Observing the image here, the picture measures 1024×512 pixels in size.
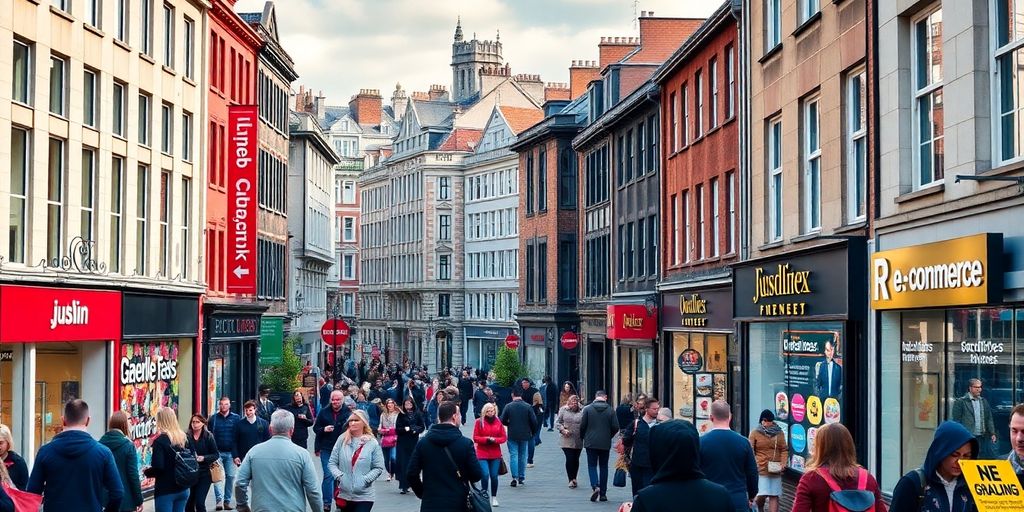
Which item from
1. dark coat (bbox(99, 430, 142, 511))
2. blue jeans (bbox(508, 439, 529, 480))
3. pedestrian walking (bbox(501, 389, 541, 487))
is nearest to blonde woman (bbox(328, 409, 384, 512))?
dark coat (bbox(99, 430, 142, 511))

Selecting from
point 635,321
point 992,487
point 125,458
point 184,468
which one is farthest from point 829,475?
point 635,321

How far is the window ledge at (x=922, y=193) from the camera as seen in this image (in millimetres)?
16031

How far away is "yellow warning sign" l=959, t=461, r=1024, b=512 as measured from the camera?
24.6 feet

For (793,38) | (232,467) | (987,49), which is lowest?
(232,467)

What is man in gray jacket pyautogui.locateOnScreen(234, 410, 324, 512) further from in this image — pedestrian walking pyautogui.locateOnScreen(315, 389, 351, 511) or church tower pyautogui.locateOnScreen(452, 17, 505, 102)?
church tower pyautogui.locateOnScreen(452, 17, 505, 102)

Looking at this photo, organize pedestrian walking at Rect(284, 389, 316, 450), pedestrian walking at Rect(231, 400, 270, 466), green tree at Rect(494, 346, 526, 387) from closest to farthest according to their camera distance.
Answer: pedestrian walking at Rect(231, 400, 270, 466), pedestrian walking at Rect(284, 389, 316, 450), green tree at Rect(494, 346, 526, 387)

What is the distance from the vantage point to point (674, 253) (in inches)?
1374

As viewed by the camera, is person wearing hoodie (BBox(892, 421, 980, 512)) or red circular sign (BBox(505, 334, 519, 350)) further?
red circular sign (BBox(505, 334, 519, 350))

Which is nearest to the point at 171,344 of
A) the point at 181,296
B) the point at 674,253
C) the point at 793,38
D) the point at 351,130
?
the point at 181,296

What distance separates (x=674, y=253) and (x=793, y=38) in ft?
41.6

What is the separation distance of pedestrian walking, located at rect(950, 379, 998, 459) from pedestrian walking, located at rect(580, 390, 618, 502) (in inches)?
316

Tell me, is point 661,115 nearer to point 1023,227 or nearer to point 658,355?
point 658,355

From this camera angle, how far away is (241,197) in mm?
35688

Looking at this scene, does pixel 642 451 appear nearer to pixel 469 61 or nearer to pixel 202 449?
pixel 202 449
